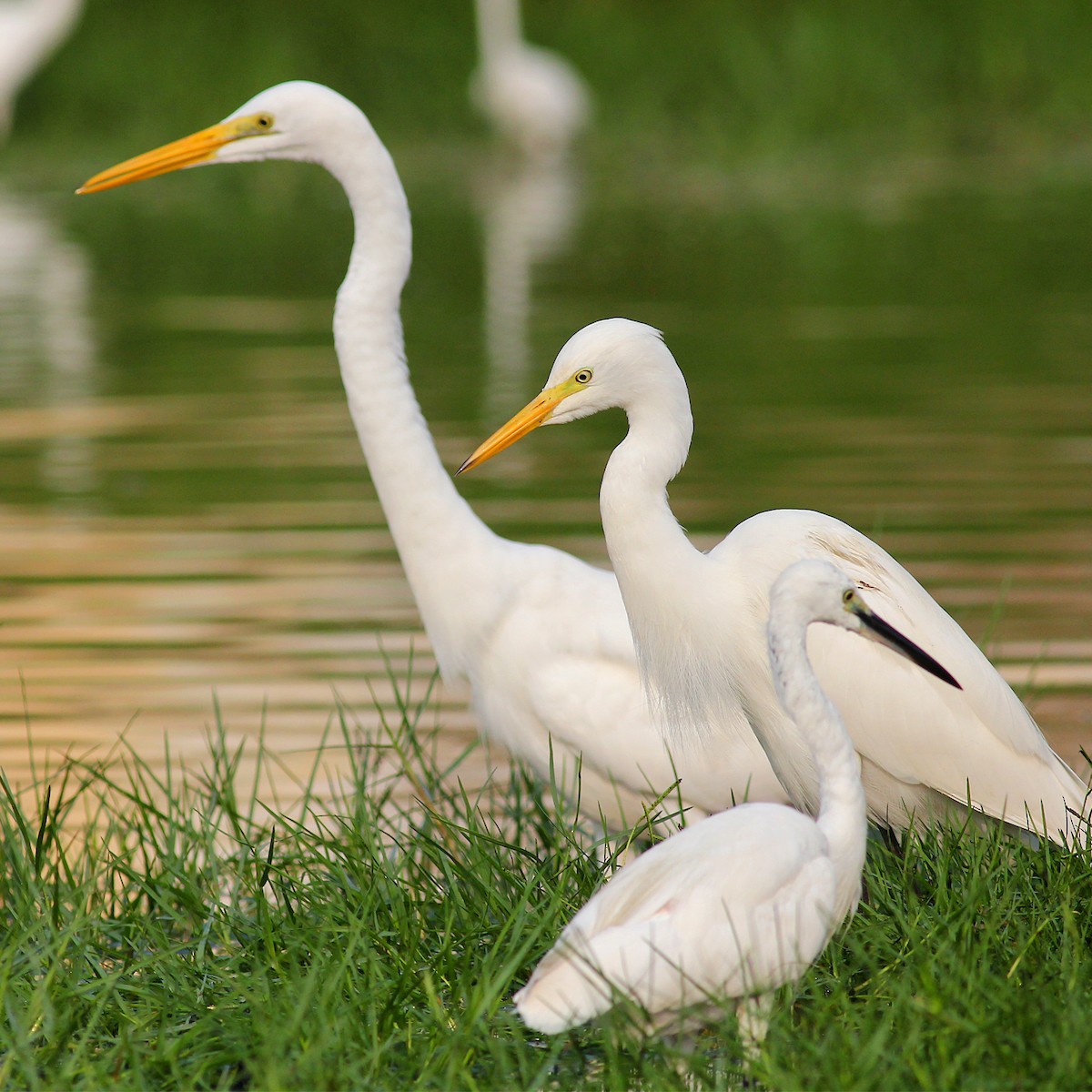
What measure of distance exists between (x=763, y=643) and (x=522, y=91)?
51.8 ft

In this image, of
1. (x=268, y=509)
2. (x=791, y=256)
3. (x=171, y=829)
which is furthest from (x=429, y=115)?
(x=171, y=829)

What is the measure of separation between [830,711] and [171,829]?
144cm

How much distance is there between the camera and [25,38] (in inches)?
757

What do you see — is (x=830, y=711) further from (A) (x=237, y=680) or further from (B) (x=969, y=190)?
(B) (x=969, y=190)

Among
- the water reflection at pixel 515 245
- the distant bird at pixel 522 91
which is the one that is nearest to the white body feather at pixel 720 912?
the water reflection at pixel 515 245

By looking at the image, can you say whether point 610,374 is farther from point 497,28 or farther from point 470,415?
point 497,28

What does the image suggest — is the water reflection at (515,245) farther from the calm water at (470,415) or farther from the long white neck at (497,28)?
the long white neck at (497,28)

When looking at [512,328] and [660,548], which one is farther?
[512,328]

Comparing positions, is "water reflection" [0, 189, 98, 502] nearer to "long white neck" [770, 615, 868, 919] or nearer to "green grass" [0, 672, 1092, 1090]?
"green grass" [0, 672, 1092, 1090]

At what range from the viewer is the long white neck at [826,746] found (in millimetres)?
3008

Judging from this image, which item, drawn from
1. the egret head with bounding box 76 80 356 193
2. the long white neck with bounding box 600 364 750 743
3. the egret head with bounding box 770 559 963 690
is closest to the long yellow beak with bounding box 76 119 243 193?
the egret head with bounding box 76 80 356 193

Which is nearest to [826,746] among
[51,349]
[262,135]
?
[262,135]

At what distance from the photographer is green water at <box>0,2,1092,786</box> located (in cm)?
621

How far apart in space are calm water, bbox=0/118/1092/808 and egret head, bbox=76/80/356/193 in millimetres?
1257
